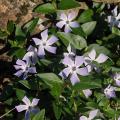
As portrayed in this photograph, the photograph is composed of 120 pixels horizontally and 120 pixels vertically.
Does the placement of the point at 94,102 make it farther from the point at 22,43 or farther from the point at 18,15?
the point at 18,15

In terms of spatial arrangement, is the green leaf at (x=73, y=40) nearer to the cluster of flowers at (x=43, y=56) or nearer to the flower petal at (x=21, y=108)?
the cluster of flowers at (x=43, y=56)

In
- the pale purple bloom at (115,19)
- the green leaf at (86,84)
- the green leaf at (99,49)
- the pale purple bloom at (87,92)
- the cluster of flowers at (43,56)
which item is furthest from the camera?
the pale purple bloom at (115,19)

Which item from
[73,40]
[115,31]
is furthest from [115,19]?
[73,40]

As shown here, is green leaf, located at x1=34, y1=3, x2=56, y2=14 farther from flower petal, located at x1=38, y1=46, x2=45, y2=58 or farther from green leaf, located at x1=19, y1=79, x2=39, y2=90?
green leaf, located at x1=19, y1=79, x2=39, y2=90

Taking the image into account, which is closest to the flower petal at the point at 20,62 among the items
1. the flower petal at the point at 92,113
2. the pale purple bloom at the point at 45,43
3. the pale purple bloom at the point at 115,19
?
the pale purple bloom at the point at 45,43

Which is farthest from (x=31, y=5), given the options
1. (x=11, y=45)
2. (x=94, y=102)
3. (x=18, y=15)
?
(x=94, y=102)

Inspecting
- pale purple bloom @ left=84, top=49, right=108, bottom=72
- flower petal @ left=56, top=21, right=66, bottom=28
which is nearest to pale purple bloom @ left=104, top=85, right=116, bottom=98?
pale purple bloom @ left=84, top=49, right=108, bottom=72

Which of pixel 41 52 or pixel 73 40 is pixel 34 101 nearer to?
pixel 41 52
